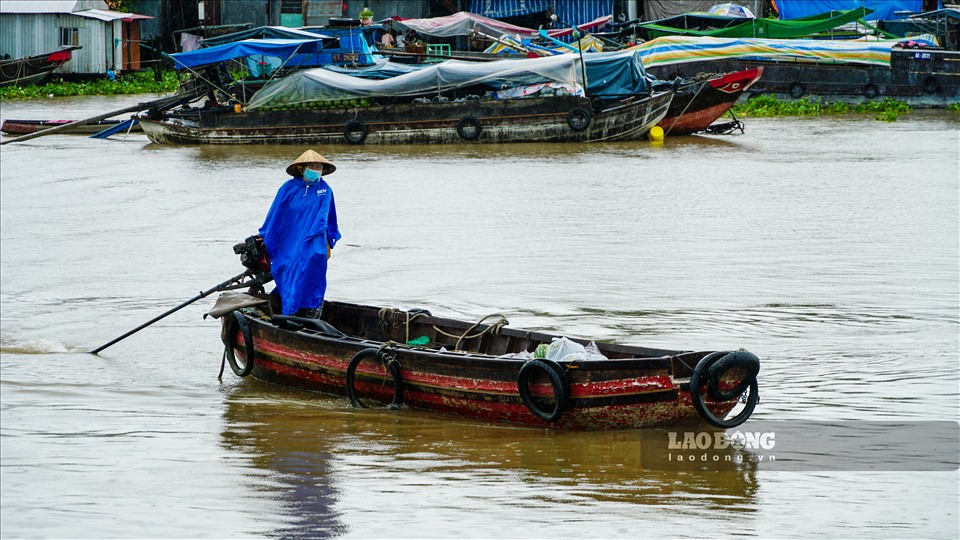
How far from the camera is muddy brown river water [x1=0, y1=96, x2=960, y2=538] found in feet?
18.0

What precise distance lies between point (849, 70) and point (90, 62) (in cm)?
2066

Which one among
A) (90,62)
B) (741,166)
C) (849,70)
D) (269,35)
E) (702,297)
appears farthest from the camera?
(90,62)

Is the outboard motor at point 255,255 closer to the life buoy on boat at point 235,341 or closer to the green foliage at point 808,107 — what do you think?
the life buoy on boat at point 235,341

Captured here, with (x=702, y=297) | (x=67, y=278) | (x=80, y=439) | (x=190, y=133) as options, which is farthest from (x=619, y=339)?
(x=190, y=133)

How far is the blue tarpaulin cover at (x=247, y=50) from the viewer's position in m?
21.5

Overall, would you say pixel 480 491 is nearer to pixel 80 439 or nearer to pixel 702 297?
pixel 80 439

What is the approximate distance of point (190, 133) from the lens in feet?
74.3

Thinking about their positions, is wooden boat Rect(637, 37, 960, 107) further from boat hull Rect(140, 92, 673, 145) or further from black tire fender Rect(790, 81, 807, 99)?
boat hull Rect(140, 92, 673, 145)

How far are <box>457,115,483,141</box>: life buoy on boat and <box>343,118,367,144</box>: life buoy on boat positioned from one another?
1.77m

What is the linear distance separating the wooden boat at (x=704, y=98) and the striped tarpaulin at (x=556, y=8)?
1339 cm

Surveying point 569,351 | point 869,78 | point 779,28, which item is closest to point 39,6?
point 779,28

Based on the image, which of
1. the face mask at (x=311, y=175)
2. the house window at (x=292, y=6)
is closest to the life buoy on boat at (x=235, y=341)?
the face mask at (x=311, y=175)

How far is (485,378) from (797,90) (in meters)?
22.5

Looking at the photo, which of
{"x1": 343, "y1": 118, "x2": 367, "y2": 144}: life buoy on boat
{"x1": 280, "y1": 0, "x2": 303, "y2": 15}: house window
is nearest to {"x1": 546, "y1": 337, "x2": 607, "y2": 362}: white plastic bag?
{"x1": 343, "y1": 118, "x2": 367, "y2": 144}: life buoy on boat
